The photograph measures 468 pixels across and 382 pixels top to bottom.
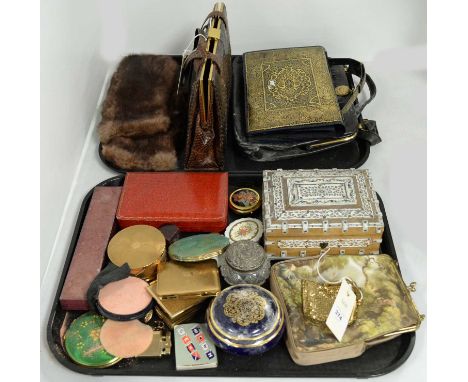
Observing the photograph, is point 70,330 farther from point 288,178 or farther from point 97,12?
point 97,12

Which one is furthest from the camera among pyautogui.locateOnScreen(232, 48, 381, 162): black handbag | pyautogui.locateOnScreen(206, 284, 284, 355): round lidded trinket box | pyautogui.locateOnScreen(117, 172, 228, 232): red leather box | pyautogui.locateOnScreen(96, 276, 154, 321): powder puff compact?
pyautogui.locateOnScreen(232, 48, 381, 162): black handbag

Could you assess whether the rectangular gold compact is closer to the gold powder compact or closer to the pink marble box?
the gold powder compact

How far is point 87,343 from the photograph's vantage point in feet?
5.45

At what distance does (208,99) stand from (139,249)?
20.8 inches

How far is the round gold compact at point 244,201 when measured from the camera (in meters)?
2.02

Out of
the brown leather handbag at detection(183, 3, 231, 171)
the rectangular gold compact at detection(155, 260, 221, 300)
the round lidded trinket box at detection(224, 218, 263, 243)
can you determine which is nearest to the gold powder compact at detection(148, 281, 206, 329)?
the rectangular gold compact at detection(155, 260, 221, 300)

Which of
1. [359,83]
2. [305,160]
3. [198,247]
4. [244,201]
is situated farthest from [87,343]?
[359,83]

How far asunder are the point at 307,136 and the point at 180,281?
2.43 feet

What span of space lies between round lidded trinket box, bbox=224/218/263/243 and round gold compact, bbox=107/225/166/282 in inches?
9.2

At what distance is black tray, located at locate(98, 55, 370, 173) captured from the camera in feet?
7.14

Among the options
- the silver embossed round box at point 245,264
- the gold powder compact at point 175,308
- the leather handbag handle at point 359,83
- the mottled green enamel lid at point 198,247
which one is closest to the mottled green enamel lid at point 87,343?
the gold powder compact at point 175,308

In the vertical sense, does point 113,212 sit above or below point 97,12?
below

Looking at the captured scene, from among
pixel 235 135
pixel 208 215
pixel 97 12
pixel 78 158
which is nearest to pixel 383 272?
pixel 208 215

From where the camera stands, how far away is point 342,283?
5.48 feet
